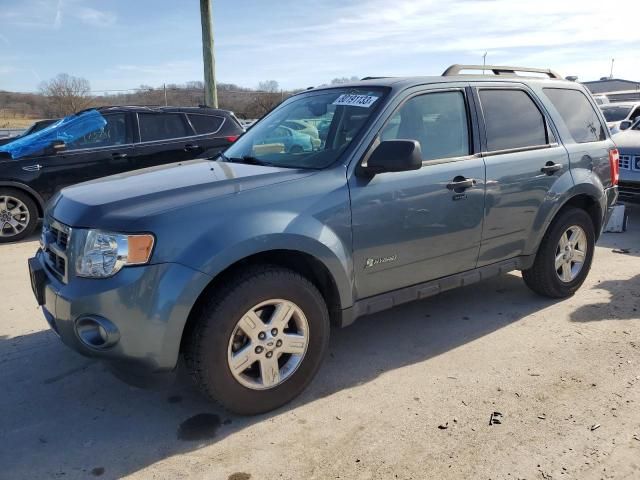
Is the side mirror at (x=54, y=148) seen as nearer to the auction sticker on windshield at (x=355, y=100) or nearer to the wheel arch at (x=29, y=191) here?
the wheel arch at (x=29, y=191)

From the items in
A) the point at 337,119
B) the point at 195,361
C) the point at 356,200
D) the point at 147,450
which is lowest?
the point at 147,450

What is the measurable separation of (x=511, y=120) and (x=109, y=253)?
3071mm

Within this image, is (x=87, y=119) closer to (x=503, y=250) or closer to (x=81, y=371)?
(x=81, y=371)

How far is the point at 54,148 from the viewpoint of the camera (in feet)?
23.5

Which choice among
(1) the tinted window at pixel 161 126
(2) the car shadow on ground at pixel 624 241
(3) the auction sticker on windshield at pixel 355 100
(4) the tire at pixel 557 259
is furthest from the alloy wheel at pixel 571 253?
(1) the tinted window at pixel 161 126

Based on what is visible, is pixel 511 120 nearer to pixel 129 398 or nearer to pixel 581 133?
pixel 581 133

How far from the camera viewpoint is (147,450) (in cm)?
270

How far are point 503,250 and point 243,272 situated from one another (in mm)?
2205

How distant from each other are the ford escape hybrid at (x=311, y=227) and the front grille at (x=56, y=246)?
17 millimetres

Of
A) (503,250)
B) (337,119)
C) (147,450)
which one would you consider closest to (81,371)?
(147,450)

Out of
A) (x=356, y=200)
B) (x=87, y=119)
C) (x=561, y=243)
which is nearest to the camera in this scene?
(x=356, y=200)

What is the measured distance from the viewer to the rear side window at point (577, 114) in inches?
176

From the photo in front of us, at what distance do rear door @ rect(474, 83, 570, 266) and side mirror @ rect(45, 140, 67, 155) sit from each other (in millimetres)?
5722

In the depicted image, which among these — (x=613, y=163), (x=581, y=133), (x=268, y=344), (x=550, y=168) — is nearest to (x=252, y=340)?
(x=268, y=344)
